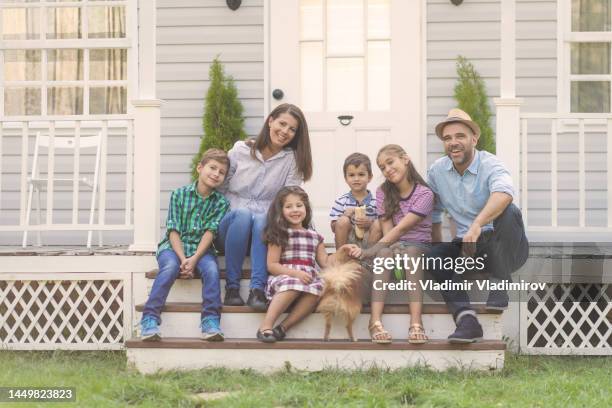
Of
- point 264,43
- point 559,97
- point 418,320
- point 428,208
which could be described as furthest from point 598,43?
point 418,320

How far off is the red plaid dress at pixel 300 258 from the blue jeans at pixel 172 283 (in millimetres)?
261

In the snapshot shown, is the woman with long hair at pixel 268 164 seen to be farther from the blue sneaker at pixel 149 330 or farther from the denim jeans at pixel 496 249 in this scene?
the denim jeans at pixel 496 249

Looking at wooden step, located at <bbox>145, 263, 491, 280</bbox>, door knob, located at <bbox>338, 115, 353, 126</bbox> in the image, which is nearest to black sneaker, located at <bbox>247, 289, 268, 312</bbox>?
wooden step, located at <bbox>145, 263, 491, 280</bbox>

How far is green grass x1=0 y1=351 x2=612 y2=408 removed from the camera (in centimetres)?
334

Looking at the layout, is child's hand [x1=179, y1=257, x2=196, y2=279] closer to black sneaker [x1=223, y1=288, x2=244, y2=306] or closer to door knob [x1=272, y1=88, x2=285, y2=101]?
black sneaker [x1=223, y1=288, x2=244, y2=306]

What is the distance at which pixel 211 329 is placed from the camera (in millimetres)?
4047

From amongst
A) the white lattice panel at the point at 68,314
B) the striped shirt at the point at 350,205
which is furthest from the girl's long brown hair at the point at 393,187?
the white lattice panel at the point at 68,314

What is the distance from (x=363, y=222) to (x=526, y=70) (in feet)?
9.15

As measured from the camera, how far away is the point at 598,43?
21.5ft

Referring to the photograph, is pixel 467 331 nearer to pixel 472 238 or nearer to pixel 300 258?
pixel 472 238

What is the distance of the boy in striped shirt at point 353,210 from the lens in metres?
4.36

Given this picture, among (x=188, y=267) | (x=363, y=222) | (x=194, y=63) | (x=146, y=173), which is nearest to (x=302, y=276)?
(x=363, y=222)

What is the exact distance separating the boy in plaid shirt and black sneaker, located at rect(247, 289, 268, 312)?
0.54 feet

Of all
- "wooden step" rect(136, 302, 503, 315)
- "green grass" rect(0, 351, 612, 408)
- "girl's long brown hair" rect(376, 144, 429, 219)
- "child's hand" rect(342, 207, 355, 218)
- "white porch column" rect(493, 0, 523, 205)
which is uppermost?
"white porch column" rect(493, 0, 523, 205)
